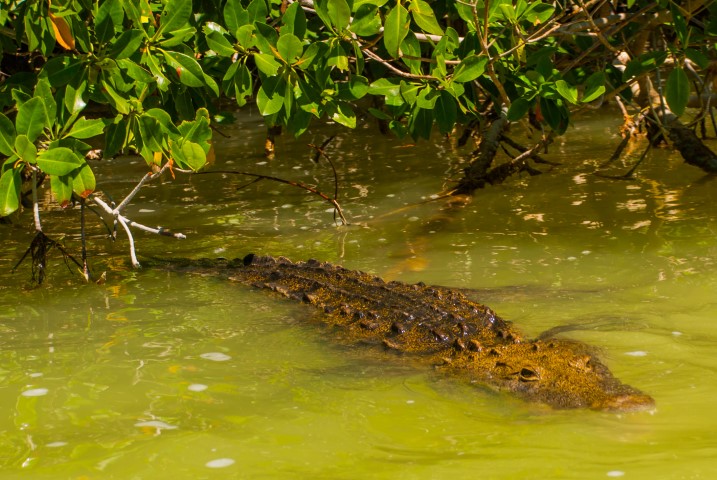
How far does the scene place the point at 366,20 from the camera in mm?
5348

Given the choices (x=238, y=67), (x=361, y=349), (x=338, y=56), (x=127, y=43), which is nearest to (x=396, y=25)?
(x=338, y=56)

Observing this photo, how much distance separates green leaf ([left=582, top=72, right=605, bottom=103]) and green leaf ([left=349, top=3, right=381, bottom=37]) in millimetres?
1715

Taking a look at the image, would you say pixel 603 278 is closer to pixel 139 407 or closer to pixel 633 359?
pixel 633 359

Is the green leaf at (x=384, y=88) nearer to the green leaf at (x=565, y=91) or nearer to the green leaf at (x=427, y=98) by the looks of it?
the green leaf at (x=427, y=98)

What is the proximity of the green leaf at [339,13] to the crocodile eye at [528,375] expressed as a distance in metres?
2.25

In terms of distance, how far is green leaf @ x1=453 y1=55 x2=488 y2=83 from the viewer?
5.88 metres

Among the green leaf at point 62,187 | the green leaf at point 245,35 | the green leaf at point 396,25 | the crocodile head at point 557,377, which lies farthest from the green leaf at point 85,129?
the crocodile head at point 557,377

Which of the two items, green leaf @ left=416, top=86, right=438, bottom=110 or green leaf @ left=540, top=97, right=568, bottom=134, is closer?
green leaf @ left=416, top=86, right=438, bottom=110

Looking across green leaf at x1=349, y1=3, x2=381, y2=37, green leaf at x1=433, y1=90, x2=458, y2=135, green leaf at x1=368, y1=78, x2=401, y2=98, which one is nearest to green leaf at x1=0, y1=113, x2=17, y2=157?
green leaf at x1=349, y1=3, x2=381, y2=37

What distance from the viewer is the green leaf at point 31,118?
5223 mm

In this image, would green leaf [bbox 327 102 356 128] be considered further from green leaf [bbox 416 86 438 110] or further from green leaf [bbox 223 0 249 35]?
green leaf [bbox 223 0 249 35]

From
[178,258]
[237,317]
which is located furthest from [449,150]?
[237,317]

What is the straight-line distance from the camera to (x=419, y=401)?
4.45 metres

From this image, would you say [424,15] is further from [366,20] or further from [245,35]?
[245,35]
